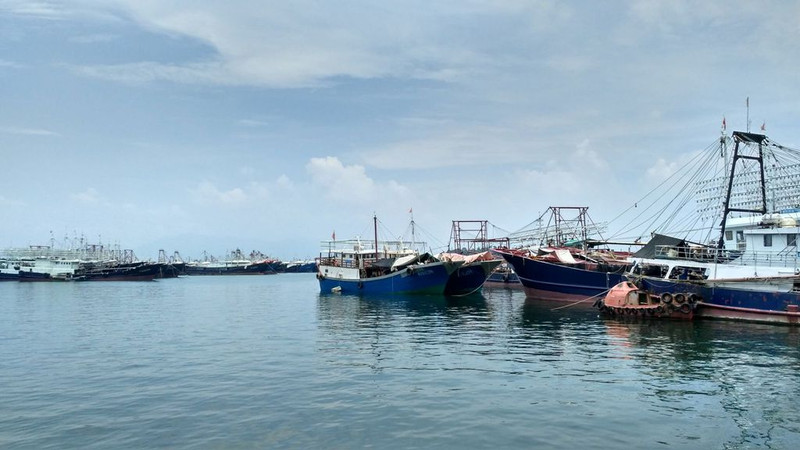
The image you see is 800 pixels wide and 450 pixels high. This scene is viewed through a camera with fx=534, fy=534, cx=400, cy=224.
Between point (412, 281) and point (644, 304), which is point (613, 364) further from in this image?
point (412, 281)

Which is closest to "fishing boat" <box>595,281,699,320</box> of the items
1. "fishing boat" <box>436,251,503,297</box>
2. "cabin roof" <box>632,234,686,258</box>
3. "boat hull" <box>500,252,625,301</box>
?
"cabin roof" <box>632,234,686,258</box>

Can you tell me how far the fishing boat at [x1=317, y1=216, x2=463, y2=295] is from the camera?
60.5m

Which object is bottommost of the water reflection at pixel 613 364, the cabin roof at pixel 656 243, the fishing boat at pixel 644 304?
the water reflection at pixel 613 364

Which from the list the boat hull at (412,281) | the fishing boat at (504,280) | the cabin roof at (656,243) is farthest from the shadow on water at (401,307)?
the fishing boat at (504,280)

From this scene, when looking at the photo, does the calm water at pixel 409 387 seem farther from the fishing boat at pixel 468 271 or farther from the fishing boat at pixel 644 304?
the fishing boat at pixel 468 271

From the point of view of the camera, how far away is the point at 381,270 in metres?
67.6

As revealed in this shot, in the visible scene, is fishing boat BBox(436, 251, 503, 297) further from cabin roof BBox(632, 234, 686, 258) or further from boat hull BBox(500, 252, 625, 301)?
cabin roof BBox(632, 234, 686, 258)

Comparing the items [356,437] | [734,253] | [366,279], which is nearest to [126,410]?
[356,437]

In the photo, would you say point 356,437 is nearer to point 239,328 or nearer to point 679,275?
point 239,328

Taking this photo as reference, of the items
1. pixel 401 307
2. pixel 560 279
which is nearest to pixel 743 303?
pixel 560 279

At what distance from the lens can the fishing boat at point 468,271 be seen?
60.7 m

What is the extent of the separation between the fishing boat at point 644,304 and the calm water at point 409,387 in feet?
5.24

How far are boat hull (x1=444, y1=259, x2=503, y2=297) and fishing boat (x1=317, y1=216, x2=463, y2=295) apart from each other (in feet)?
2.70

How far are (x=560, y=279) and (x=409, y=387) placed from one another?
34623 mm
